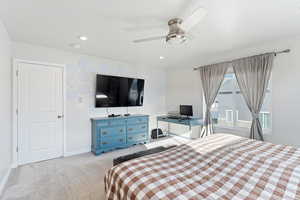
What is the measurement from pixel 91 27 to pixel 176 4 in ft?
4.34

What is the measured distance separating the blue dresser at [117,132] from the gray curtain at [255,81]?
249 centimetres

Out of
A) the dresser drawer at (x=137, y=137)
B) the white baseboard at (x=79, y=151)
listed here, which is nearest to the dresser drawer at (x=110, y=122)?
the dresser drawer at (x=137, y=137)

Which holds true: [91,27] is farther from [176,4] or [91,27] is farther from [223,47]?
[223,47]

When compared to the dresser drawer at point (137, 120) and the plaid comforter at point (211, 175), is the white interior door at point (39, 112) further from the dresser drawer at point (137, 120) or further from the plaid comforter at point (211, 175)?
the plaid comforter at point (211, 175)

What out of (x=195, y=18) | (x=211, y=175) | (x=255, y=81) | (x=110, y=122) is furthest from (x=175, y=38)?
(x=110, y=122)

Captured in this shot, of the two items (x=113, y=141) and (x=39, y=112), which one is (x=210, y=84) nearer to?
(x=113, y=141)

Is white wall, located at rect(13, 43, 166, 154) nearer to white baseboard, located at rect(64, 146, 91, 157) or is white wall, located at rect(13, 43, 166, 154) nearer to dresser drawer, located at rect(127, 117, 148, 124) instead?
white baseboard, located at rect(64, 146, 91, 157)

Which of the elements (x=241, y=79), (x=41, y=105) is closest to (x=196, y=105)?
(x=241, y=79)

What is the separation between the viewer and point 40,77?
294 cm

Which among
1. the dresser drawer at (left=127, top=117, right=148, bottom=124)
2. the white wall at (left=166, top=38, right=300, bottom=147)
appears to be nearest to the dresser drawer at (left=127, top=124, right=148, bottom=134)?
the dresser drawer at (left=127, top=117, right=148, bottom=124)

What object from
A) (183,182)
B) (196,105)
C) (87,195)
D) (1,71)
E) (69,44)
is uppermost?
(69,44)

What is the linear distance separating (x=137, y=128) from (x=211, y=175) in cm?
282

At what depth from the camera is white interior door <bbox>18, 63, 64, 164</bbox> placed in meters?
2.79

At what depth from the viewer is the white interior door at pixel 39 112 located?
2.79 m
